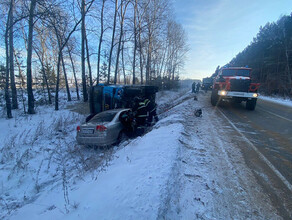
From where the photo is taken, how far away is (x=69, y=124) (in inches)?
344

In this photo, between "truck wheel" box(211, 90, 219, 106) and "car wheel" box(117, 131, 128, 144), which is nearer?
"car wheel" box(117, 131, 128, 144)

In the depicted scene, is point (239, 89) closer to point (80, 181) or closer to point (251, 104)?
point (251, 104)

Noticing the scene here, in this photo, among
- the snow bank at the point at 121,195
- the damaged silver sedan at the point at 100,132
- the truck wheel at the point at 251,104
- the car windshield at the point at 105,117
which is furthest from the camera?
the truck wheel at the point at 251,104

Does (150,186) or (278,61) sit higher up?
(278,61)

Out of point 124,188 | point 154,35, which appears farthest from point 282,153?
point 154,35

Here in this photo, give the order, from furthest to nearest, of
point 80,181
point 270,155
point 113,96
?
point 113,96
point 270,155
point 80,181

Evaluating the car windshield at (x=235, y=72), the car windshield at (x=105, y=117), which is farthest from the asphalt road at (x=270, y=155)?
the car windshield at (x=235, y=72)

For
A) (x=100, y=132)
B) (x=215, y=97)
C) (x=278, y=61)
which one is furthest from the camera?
A: (x=278, y=61)

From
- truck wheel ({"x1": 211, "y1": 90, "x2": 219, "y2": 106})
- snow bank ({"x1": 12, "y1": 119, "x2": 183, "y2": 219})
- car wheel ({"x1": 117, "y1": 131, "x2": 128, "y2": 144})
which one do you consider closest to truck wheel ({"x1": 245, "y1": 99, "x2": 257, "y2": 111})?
truck wheel ({"x1": 211, "y1": 90, "x2": 219, "y2": 106})

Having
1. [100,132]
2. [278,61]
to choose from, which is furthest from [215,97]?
[278,61]

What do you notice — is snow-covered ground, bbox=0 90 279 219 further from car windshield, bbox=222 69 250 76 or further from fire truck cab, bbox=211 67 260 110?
car windshield, bbox=222 69 250 76

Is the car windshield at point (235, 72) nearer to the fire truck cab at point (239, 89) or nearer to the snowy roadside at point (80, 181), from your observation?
the fire truck cab at point (239, 89)

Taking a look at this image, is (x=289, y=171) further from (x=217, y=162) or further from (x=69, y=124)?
(x=69, y=124)

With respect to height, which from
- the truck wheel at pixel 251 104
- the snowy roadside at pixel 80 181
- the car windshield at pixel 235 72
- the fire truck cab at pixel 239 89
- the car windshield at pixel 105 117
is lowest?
the snowy roadside at pixel 80 181
